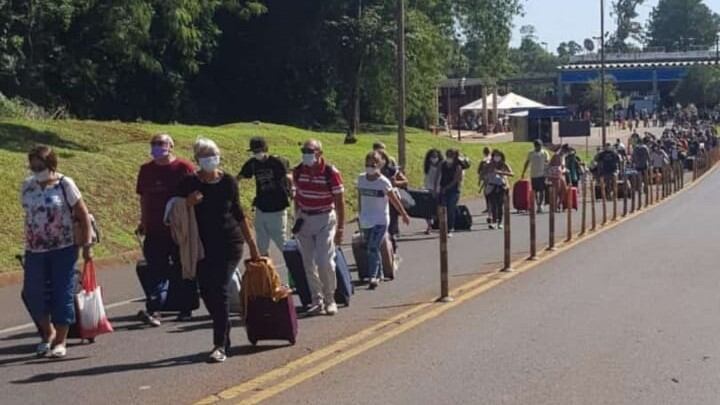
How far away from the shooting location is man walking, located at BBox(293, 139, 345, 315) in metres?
12.3

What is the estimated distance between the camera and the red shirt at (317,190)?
12266 millimetres

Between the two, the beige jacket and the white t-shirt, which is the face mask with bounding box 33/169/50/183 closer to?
the beige jacket

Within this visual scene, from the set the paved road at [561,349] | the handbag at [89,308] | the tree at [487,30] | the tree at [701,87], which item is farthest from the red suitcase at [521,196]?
the tree at [701,87]

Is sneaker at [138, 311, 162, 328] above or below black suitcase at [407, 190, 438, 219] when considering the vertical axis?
below

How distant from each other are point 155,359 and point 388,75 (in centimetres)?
4644

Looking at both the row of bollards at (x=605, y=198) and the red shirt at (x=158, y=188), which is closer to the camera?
the red shirt at (x=158, y=188)

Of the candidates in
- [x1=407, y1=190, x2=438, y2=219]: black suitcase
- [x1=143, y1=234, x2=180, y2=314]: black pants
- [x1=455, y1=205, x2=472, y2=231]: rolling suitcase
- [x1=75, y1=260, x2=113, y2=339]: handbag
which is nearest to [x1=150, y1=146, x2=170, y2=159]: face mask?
[x1=143, y1=234, x2=180, y2=314]: black pants

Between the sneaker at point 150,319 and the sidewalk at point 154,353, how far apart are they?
81 millimetres

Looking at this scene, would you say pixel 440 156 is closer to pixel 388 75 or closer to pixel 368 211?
pixel 368 211

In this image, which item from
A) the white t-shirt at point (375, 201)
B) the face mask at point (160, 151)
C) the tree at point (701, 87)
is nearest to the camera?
the face mask at point (160, 151)

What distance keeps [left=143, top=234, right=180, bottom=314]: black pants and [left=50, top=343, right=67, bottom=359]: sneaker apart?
65.5 inches

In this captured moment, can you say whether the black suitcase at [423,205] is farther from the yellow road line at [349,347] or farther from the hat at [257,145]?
the hat at [257,145]

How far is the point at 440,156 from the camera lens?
77.8 ft

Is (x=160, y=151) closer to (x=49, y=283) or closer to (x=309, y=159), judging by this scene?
(x=309, y=159)
